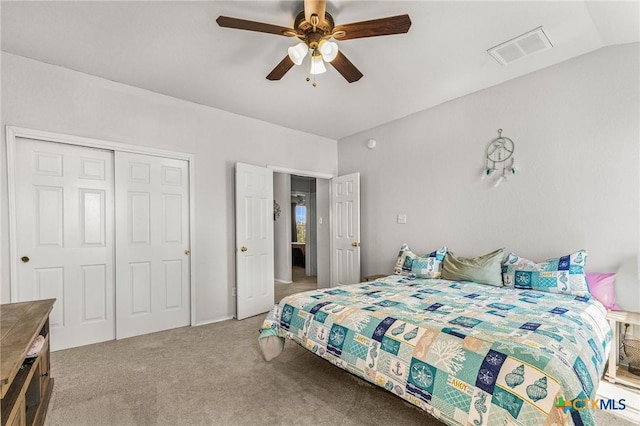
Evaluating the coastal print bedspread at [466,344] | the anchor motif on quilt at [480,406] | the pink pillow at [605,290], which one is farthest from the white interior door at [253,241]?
the pink pillow at [605,290]

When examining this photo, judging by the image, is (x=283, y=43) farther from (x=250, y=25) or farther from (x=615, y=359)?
(x=615, y=359)

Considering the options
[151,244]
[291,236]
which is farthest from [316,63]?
[291,236]

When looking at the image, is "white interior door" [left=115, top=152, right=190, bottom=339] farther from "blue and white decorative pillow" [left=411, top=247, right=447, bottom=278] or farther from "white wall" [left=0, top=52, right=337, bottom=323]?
"blue and white decorative pillow" [left=411, top=247, right=447, bottom=278]

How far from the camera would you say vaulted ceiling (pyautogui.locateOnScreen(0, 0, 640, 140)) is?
209 cm

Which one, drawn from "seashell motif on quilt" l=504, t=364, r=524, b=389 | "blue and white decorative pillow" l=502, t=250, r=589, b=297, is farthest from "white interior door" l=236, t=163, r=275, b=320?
"seashell motif on quilt" l=504, t=364, r=524, b=389

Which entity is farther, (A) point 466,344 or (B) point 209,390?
(B) point 209,390

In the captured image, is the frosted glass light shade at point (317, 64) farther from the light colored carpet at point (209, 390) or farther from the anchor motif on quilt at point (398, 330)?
the light colored carpet at point (209, 390)

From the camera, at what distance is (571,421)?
3.67 ft

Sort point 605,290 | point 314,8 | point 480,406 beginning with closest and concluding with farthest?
point 480,406, point 314,8, point 605,290

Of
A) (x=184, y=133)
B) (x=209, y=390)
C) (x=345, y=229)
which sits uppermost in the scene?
(x=184, y=133)

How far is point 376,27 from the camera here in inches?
74.5

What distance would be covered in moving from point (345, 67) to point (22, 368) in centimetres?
269

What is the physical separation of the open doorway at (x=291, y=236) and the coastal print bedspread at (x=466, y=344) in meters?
2.86

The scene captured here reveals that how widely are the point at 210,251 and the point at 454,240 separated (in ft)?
9.79
